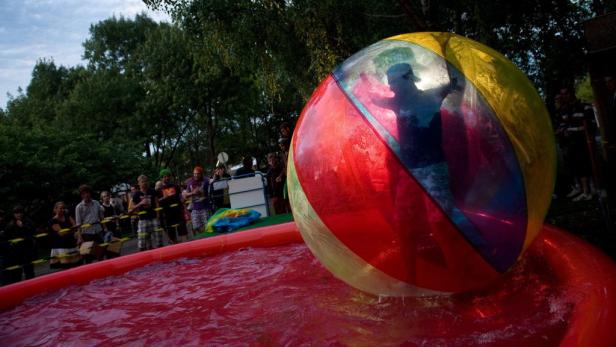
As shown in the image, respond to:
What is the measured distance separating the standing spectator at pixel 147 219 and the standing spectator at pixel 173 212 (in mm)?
217

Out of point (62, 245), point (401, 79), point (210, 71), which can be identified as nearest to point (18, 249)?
point (62, 245)

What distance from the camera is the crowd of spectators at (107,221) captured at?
8.48 m

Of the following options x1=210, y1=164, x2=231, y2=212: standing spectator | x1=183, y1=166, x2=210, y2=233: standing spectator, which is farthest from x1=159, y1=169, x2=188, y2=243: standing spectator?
x1=210, y1=164, x2=231, y2=212: standing spectator

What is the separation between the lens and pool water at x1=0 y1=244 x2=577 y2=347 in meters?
2.45

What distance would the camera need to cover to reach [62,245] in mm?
8719

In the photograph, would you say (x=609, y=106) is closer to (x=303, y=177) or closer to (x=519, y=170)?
(x=519, y=170)

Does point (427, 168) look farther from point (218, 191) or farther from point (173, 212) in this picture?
point (218, 191)

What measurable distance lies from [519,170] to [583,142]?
19.0 feet

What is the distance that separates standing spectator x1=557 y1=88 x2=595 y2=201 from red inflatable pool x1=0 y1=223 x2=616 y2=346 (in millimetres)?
4416

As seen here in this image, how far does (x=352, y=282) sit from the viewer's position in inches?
117

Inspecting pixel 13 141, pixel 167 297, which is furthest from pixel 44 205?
pixel 167 297

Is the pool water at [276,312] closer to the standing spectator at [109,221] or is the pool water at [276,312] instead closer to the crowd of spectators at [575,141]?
the crowd of spectators at [575,141]

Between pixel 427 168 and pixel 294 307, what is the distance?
1.44 metres

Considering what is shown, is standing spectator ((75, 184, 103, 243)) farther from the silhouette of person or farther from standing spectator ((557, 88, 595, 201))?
standing spectator ((557, 88, 595, 201))
